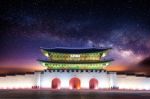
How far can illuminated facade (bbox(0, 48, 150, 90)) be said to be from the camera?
43.5 metres

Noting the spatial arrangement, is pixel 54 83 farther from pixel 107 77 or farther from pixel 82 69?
pixel 107 77

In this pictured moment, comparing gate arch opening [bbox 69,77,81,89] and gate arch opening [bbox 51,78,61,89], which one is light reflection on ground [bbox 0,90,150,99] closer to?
gate arch opening [bbox 69,77,81,89]

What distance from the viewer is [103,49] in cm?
4784

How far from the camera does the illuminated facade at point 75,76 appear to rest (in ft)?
A: 143

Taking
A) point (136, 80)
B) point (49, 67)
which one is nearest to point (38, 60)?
point (49, 67)

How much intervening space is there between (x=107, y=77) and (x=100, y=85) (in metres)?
1.49

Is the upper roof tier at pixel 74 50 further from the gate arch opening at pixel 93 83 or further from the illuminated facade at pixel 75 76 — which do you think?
the gate arch opening at pixel 93 83

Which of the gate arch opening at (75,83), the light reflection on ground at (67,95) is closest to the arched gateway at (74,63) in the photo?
the gate arch opening at (75,83)

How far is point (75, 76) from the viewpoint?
146ft

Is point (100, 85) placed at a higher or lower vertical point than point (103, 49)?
lower

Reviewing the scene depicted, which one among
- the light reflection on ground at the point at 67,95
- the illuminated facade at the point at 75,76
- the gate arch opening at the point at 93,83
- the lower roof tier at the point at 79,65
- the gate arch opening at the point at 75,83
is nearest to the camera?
the light reflection on ground at the point at 67,95

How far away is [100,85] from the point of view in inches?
1768

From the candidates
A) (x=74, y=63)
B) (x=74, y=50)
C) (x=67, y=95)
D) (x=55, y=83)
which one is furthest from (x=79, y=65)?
(x=67, y=95)

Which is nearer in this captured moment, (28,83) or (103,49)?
(28,83)
